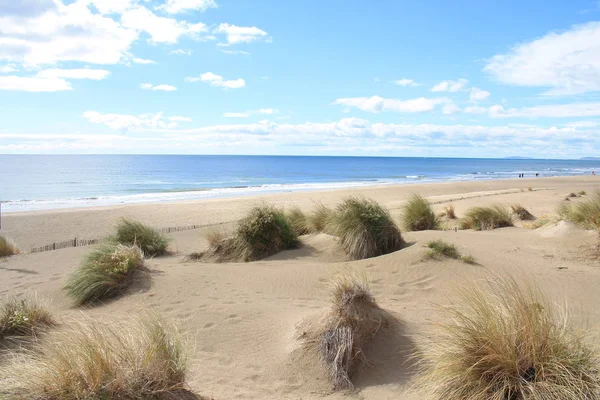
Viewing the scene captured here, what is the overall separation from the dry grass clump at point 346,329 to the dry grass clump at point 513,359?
3.91 ft

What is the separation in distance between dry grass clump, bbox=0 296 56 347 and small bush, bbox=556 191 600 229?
10730 mm

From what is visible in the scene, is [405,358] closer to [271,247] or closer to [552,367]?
[552,367]

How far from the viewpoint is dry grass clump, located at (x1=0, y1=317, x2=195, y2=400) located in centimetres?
359

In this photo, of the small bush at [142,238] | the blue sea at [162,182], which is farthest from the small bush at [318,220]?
the blue sea at [162,182]

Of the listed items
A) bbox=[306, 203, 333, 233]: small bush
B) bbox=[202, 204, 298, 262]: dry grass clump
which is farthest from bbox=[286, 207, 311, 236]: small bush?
bbox=[202, 204, 298, 262]: dry grass clump

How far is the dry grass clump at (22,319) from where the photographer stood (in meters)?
6.49

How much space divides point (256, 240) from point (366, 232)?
274 cm

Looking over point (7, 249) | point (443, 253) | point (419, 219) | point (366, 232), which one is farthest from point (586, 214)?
point (7, 249)

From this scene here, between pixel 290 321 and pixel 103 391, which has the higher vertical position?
pixel 103 391

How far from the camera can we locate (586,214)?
11.5m

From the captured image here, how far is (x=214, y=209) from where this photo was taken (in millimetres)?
26328

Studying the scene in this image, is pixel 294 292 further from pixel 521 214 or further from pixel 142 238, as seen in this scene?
pixel 521 214

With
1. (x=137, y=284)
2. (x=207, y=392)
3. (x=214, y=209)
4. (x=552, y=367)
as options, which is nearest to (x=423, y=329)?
(x=552, y=367)

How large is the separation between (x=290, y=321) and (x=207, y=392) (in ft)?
6.54
